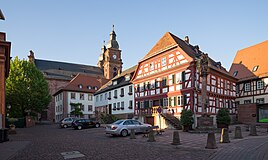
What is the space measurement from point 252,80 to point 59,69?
197 feet

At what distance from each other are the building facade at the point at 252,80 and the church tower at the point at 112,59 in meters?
51.9

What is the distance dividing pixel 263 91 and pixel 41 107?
39.6m

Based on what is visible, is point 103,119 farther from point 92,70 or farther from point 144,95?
point 92,70

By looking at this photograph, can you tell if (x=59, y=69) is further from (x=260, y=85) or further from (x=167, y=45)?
(x=260, y=85)

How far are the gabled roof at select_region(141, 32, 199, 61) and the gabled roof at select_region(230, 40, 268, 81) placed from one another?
11.0 metres

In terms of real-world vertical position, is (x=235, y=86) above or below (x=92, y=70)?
below

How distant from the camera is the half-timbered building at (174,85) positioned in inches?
1144

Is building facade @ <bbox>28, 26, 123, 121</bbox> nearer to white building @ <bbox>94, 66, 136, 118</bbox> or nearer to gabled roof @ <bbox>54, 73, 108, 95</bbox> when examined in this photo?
gabled roof @ <bbox>54, 73, 108, 95</bbox>

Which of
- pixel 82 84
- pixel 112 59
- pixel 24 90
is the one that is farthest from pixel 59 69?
pixel 24 90

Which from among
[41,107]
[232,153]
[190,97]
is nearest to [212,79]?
[190,97]

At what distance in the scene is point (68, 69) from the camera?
275 feet

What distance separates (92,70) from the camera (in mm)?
92188

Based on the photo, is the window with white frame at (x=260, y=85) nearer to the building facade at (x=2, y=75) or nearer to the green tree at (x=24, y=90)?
the building facade at (x=2, y=75)

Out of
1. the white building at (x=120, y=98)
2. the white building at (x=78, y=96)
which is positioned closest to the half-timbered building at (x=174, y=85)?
the white building at (x=120, y=98)
